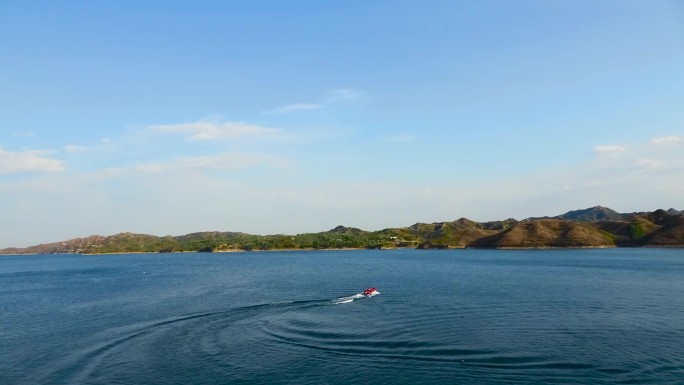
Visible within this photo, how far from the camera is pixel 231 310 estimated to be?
200ft

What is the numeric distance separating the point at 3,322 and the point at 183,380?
40.1 metres

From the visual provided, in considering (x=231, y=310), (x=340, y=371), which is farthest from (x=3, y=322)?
(x=340, y=371)

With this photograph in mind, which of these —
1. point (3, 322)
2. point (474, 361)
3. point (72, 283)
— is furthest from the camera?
point (72, 283)

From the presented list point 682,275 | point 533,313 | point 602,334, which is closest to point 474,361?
point 602,334

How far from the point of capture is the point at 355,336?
46.0 meters

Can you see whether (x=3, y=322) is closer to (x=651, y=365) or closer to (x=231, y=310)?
(x=231, y=310)

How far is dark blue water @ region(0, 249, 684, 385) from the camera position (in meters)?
35.7

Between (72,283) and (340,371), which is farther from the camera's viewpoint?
(72,283)

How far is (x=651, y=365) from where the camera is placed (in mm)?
35438

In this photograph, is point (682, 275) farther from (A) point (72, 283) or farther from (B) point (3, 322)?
(A) point (72, 283)

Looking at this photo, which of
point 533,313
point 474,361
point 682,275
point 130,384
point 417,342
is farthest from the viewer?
point 682,275

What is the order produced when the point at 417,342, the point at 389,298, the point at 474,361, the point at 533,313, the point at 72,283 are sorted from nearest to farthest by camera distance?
the point at 474,361
the point at 417,342
the point at 533,313
the point at 389,298
the point at 72,283

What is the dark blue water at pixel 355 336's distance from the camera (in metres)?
35.7

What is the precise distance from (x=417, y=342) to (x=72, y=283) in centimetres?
9222
